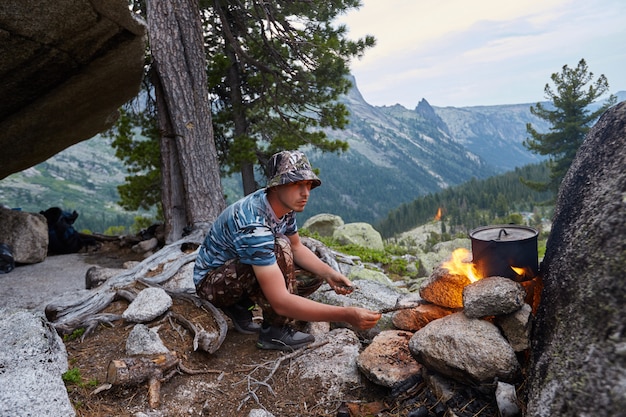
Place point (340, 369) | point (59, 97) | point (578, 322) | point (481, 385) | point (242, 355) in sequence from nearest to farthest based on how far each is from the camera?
1. point (578, 322)
2. point (481, 385)
3. point (340, 369)
4. point (242, 355)
5. point (59, 97)

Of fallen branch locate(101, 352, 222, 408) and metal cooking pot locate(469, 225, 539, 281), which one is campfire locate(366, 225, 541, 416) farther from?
fallen branch locate(101, 352, 222, 408)

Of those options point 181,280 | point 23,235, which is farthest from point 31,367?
point 23,235

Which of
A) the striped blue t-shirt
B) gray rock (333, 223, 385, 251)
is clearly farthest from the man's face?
gray rock (333, 223, 385, 251)

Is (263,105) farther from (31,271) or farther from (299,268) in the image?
(299,268)

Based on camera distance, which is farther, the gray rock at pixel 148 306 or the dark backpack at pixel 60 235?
the dark backpack at pixel 60 235

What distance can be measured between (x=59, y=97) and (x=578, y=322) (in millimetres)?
7364

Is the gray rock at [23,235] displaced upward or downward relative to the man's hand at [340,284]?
upward

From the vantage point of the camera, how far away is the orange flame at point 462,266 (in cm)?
396

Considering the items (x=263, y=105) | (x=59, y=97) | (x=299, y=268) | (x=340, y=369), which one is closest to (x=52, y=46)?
(x=59, y=97)

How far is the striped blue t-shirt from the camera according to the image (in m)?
3.73

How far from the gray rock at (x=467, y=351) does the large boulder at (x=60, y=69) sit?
4942mm

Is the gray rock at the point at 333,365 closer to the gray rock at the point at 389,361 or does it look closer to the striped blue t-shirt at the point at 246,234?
the gray rock at the point at 389,361

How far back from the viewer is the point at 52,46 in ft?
16.8

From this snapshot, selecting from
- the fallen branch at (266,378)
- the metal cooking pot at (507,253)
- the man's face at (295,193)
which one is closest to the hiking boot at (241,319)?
the fallen branch at (266,378)
